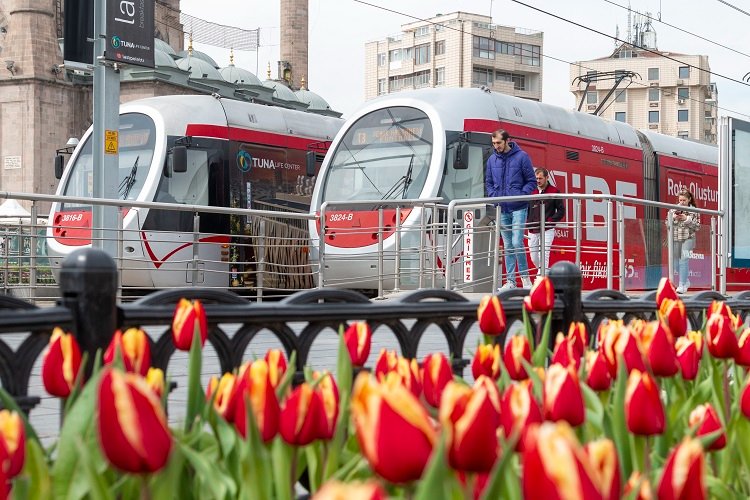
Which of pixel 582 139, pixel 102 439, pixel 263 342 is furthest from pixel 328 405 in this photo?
pixel 582 139

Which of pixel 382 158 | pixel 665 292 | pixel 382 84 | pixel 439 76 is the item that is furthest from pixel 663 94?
pixel 665 292

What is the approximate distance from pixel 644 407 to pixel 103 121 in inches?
449

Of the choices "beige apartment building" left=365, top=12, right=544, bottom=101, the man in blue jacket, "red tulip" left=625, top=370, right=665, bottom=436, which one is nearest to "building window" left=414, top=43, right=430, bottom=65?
"beige apartment building" left=365, top=12, right=544, bottom=101

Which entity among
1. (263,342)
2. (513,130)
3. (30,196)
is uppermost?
(513,130)

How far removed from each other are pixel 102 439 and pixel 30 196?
33.5ft

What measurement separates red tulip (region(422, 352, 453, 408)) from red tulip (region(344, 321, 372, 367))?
1.16 feet

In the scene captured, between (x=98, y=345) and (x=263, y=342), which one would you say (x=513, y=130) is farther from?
(x=98, y=345)

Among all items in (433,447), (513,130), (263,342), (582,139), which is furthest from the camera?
(582,139)

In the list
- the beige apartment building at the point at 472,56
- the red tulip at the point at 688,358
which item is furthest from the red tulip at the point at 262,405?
the beige apartment building at the point at 472,56

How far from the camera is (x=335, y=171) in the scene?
1655 cm

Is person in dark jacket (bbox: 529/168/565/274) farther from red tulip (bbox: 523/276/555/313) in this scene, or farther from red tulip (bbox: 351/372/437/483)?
red tulip (bbox: 351/372/437/483)

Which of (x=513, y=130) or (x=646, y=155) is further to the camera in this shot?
(x=646, y=155)

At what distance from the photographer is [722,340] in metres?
2.36

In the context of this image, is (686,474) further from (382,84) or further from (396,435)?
(382,84)
